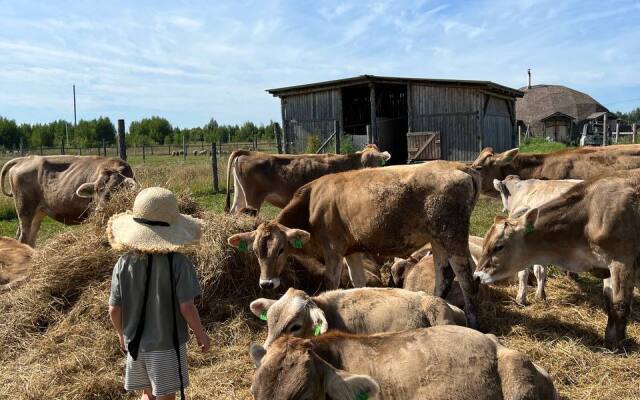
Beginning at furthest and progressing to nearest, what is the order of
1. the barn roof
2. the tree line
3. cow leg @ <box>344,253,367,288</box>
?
the tree line
the barn roof
cow leg @ <box>344,253,367,288</box>

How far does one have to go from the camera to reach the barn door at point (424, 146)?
23.2 m

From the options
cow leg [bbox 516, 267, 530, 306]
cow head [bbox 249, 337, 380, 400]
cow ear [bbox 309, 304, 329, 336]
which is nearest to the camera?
cow head [bbox 249, 337, 380, 400]

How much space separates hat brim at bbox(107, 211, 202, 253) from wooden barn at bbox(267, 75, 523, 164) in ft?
53.2

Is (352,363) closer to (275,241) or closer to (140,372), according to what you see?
(140,372)

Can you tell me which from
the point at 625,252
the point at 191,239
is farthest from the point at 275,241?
the point at 625,252

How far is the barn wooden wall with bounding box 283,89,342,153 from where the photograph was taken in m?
24.8

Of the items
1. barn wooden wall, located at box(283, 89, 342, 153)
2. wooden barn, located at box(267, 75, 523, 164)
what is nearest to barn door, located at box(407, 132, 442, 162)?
wooden barn, located at box(267, 75, 523, 164)

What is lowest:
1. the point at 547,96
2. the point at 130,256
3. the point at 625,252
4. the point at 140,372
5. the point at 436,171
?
the point at 140,372

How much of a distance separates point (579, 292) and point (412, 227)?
2.84 metres

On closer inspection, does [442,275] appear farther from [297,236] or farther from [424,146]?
[424,146]

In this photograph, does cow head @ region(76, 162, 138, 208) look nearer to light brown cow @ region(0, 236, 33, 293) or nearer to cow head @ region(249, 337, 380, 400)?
light brown cow @ region(0, 236, 33, 293)

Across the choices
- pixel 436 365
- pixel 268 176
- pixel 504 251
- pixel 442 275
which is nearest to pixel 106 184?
pixel 268 176

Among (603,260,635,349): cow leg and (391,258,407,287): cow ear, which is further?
(391,258,407,287): cow ear

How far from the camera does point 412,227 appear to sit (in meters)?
6.56
